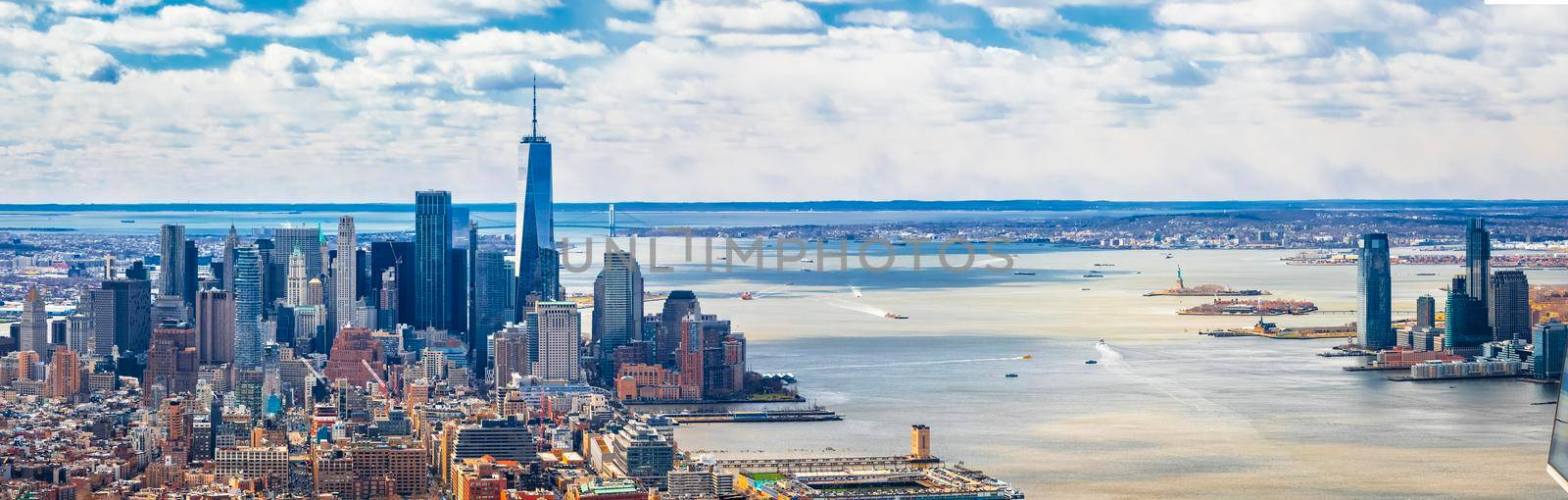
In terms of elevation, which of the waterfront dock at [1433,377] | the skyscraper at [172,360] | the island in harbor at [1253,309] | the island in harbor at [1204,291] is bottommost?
the waterfront dock at [1433,377]

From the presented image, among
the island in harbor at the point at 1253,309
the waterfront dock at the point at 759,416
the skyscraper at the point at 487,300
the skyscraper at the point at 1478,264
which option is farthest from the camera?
the island in harbor at the point at 1253,309

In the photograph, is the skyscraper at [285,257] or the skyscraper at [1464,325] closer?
the skyscraper at [1464,325]

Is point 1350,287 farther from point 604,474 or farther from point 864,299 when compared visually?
point 604,474

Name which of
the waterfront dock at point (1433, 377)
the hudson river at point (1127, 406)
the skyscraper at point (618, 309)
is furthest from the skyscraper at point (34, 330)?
the waterfront dock at point (1433, 377)

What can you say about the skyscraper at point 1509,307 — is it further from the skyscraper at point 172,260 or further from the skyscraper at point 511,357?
the skyscraper at point 172,260

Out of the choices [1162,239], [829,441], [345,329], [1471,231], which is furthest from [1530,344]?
[1162,239]

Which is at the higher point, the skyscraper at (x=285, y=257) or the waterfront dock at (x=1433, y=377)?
the skyscraper at (x=285, y=257)

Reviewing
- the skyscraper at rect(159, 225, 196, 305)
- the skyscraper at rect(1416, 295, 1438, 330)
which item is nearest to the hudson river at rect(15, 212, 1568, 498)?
the skyscraper at rect(1416, 295, 1438, 330)

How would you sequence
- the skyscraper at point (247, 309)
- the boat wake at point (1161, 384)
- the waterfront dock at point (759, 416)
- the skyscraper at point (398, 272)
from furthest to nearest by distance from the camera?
the skyscraper at point (398, 272)
the skyscraper at point (247, 309)
the boat wake at point (1161, 384)
the waterfront dock at point (759, 416)

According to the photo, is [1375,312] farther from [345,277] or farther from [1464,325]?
[345,277]
